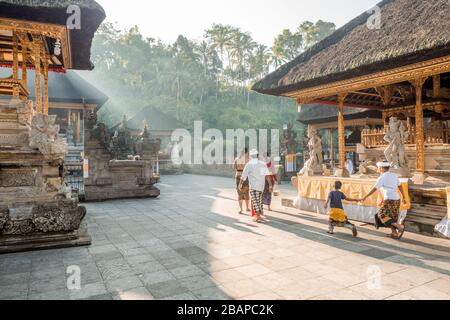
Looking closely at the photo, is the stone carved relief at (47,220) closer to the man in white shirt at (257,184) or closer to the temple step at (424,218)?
the man in white shirt at (257,184)

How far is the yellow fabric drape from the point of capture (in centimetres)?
735

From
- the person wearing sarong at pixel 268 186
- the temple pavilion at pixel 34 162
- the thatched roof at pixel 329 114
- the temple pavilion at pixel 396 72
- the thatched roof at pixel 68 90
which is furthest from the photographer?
the thatched roof at pixel 68 90

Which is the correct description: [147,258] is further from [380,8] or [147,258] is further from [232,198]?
[380,8]

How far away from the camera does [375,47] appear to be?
780 cm

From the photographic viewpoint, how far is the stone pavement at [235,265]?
3.64m

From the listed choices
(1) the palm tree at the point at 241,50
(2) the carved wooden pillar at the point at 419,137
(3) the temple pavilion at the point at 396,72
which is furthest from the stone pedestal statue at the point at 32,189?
(1) the palm tree at the point at 241,50

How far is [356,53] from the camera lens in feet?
26.9

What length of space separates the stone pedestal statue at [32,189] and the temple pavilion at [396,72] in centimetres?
678

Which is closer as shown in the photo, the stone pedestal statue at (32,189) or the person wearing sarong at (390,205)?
the stone pedestal statue at (32,189)

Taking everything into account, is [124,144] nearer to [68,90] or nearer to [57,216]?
[68,90]

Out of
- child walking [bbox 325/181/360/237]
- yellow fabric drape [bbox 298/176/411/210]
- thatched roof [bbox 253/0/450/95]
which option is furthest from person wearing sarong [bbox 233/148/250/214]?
child walking [bbox 325/181/360/237]

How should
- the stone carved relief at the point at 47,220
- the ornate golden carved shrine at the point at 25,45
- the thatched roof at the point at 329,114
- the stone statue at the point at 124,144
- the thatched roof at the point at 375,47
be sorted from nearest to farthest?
the stone carved relief at the point at 47,220, the ornate golden carved shrine at the point at 25,45, the thatched roof at the point at 375,47, the thatched roof at the point at 329,114, the stone statue at the point at 124,144

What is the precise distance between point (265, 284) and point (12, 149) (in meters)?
5.19

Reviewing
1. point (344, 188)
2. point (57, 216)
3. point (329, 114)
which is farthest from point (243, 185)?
point (329, 114)
